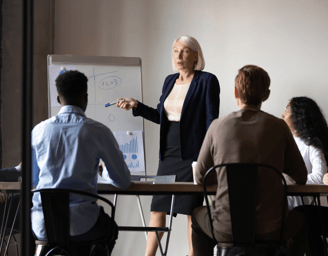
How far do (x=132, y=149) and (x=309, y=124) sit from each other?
133 centimetres

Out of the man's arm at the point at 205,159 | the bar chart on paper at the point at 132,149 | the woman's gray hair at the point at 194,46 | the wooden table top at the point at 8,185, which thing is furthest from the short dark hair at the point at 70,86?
the bar chart on paper at the point at 132,149

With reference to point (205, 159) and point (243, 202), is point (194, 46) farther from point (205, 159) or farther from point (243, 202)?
point (243, 202)

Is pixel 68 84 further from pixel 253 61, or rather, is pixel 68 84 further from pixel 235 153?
pixel 253 61

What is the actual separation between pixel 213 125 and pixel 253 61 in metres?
2.04

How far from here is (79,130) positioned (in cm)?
156

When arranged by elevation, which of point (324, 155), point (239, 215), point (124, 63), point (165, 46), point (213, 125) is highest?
point (165, 46)

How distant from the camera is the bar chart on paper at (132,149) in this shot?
2.96 metres

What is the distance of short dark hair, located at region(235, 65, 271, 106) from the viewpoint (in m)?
1.60

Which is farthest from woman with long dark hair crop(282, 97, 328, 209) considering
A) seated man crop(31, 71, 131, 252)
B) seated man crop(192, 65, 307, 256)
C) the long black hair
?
seated man crop(31, 71, 131, 252)

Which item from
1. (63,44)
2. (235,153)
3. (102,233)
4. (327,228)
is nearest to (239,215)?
(235,153)

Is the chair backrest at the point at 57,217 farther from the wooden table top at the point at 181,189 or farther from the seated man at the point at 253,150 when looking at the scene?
the seated man at the point at 253,150

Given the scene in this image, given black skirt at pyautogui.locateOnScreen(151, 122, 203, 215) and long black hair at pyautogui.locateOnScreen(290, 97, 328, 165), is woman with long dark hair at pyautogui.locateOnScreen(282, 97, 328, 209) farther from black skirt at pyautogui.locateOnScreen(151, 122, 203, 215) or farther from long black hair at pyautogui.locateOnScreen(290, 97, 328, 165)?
black skirt at pyautogui.locateOnScreen(151, 122, 203, 215)

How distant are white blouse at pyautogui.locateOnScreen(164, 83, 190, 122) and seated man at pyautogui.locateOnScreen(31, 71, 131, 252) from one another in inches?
38.7

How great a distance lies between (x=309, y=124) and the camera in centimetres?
273
